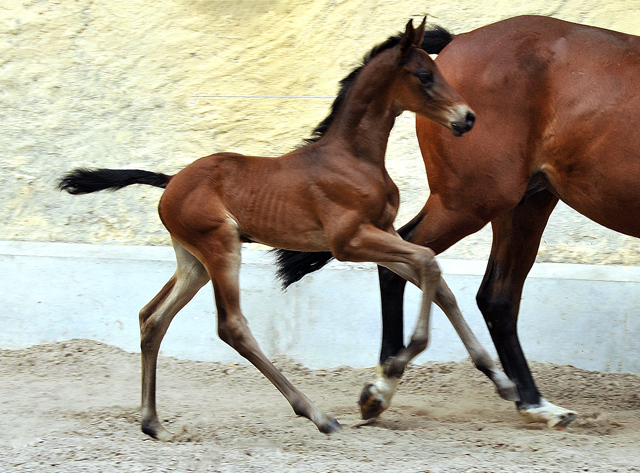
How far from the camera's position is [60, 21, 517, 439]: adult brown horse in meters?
3.31

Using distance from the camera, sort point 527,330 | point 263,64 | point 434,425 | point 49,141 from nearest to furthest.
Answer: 1. point 434,425
2. point 527,330
3. point 49,141
4. point 263,64

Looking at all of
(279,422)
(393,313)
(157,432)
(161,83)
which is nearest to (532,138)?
(393,313)

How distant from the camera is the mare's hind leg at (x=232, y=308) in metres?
3.42

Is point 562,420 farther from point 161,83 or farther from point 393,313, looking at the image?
point 161,83

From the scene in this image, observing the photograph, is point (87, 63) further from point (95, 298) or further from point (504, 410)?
point (504, 410)

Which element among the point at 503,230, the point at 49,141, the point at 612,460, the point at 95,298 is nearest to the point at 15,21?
the point at 49,141

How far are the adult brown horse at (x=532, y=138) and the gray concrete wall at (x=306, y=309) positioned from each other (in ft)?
3.01

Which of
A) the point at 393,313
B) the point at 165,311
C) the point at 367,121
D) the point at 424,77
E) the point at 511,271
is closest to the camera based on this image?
the point at 424,77

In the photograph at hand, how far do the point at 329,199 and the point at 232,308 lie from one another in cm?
62

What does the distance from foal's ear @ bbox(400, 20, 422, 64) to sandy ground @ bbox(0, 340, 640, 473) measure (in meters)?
1.57

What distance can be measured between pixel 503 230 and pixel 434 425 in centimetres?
111

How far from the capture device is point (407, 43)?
3.31 m

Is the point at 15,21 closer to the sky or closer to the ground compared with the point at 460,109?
closer to the ground

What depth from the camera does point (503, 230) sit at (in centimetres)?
425
